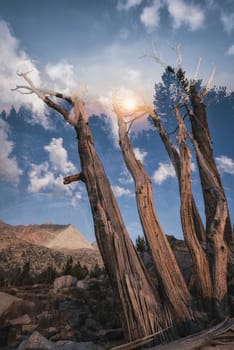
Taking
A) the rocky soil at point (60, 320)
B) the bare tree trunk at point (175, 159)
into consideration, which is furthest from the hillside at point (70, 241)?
the bare tree trunk at point (175, 159)

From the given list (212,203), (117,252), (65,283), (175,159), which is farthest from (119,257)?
(65,283)

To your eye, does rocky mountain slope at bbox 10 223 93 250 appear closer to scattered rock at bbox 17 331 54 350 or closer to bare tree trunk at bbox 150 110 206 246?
bare tree trunk at bbox 150 110 206 246

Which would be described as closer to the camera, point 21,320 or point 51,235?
point 21,320

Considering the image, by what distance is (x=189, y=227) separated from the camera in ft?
12.3

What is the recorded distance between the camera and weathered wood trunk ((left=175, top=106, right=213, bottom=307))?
3.39m

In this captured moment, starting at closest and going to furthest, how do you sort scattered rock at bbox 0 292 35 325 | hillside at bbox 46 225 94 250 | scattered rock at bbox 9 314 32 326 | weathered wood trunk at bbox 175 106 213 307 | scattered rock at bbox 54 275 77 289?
weathered wood trunk at bbox 175 106 213 307 → scattered rock at bbox 9 314 32 326 → scattered rock at bbox 0 292 35 325 → scattered rock at bbox 54 275 77 289 → hillside at bbox 46 225 94 250

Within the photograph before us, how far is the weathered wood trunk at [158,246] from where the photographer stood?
123 inches

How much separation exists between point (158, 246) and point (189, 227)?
587mm

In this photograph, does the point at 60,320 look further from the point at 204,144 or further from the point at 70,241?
the point at 70,241

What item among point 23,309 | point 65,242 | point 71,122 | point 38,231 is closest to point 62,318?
point 23,309

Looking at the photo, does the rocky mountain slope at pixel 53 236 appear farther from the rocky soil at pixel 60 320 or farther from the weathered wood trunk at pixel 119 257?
the weathered wood trunk at pixel 119 257

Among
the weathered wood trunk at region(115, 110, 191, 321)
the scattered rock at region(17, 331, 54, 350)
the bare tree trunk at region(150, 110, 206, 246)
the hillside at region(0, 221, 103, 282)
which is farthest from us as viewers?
the hillside at region(0, 221, 103, 282)

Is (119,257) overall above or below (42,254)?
below

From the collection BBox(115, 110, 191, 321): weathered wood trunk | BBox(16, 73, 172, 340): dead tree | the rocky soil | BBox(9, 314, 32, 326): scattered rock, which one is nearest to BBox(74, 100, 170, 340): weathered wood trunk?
BBox(16, 73, 172, 340): dead tree
